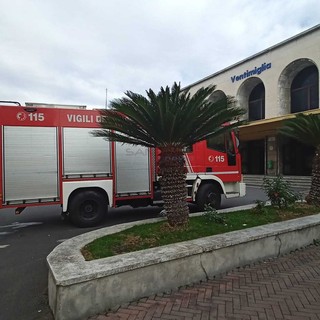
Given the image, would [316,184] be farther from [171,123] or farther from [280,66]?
[280,66]

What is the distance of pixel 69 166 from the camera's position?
7434 mm

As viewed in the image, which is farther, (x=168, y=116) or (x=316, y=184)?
(x=316, y=184)

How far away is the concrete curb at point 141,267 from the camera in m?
3.21

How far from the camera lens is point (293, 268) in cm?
464

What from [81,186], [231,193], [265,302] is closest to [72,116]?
[81,186]

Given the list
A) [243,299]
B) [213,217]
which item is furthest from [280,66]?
[243,299]

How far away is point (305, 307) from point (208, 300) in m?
1.06

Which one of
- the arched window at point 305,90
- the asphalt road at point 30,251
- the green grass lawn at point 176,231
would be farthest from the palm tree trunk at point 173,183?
the arched window at point 305,90

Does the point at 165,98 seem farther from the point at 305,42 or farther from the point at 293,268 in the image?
the point at 305,42

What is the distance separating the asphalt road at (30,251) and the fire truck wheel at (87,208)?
288 millimetres

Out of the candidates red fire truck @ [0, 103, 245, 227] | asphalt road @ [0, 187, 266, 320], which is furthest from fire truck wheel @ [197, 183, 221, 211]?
asphalt road @ [0, 187, 266, 320]

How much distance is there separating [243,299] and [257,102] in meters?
23.3

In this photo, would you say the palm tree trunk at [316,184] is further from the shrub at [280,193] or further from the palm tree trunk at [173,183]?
the palm tree trunk at [173,183]

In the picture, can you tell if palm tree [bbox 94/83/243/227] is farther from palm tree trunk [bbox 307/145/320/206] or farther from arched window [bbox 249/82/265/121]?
arched window [bbox 249/82/265/121]
